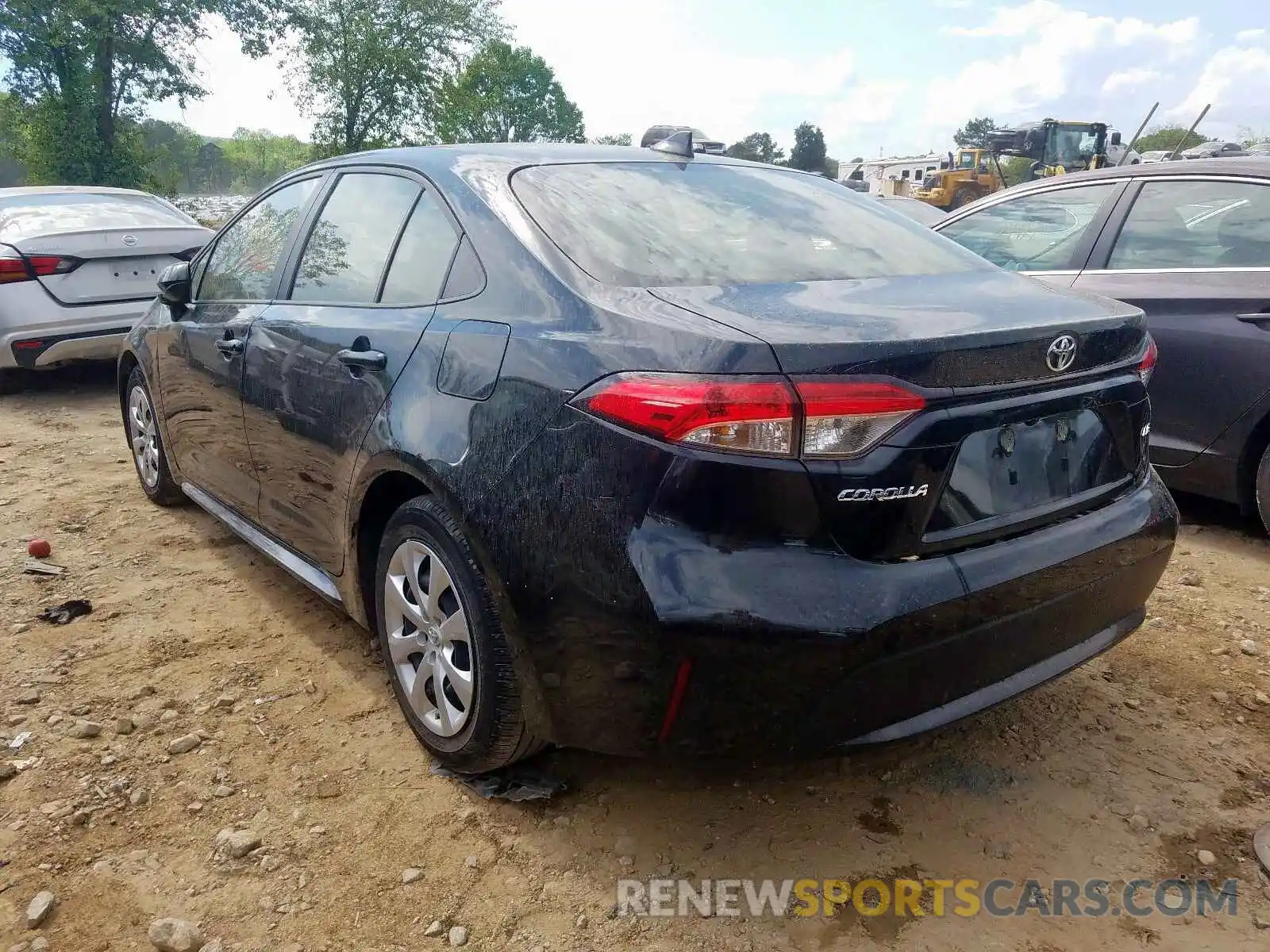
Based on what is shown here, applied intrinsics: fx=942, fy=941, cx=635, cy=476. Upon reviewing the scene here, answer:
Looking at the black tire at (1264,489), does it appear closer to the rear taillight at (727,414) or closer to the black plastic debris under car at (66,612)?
the rear taillight at (727,414)

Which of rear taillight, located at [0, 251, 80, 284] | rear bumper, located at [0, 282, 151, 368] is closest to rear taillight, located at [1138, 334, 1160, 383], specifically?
rear bumper, located at [0, 282, 151, 368]

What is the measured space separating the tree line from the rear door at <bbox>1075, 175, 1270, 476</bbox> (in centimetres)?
906

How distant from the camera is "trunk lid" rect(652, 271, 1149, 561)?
68.2 inches

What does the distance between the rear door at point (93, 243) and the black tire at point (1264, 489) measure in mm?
6413

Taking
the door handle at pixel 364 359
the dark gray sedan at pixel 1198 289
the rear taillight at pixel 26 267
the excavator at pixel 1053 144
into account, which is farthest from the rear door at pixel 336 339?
the excavator at pixel 1053 144

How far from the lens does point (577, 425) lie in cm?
185

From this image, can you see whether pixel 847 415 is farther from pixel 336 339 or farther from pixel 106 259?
pixel 106 259

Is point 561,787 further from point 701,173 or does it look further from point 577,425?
point 701,173

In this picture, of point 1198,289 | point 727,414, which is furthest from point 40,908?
point 1198,289

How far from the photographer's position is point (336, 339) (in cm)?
263

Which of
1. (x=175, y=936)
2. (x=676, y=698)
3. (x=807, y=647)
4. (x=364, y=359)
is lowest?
(x=175, y=936)

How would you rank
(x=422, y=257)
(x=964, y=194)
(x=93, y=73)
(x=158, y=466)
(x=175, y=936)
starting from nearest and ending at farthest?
(x=175, y=936)
(x=422, y=257)
(x=158, y=466)
(x=93, y=73)
(x=964, y=194)

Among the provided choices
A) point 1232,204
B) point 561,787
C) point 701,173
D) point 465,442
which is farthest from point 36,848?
point 1232,204

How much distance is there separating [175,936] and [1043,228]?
4.53 meters
